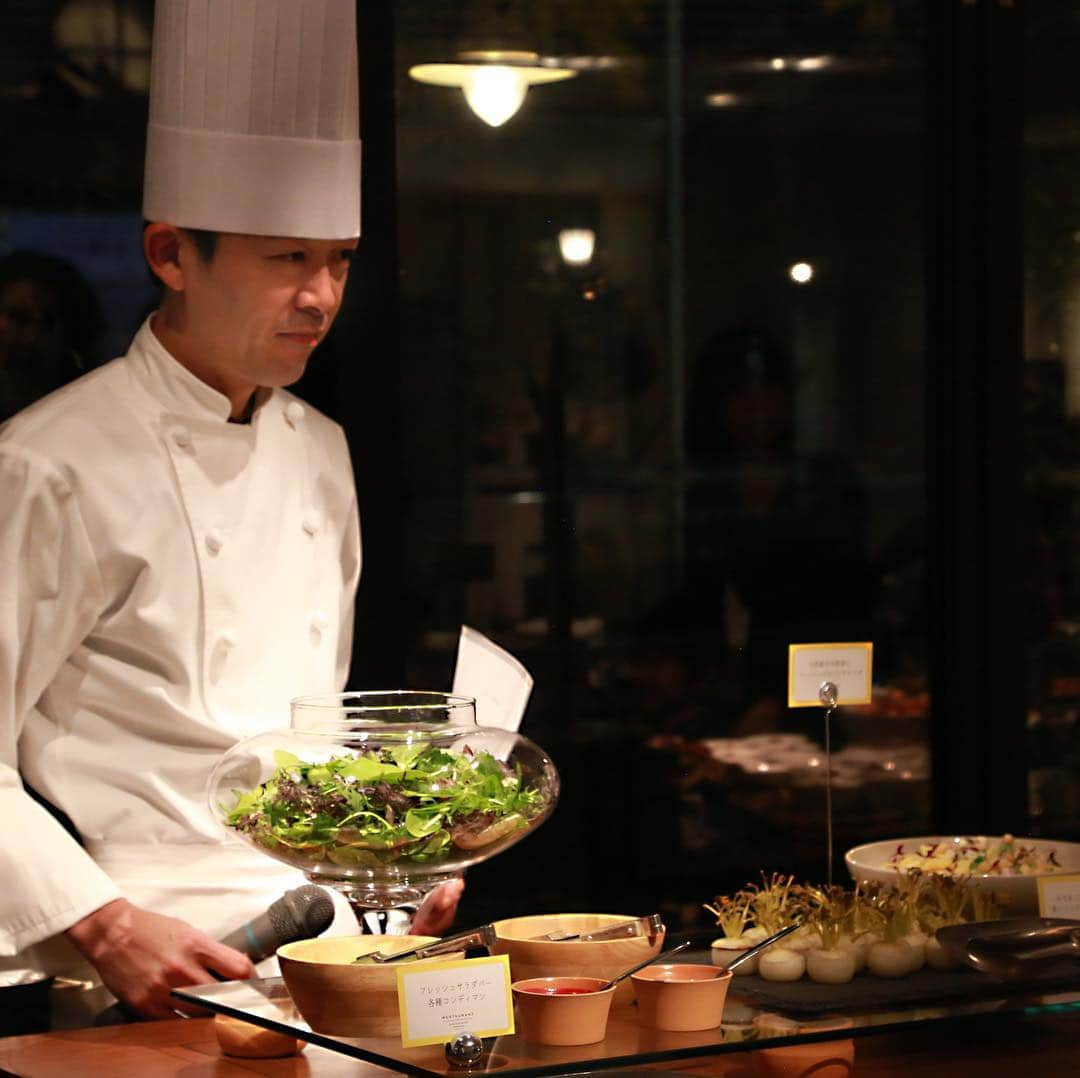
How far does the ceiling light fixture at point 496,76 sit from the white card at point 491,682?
1075 mm

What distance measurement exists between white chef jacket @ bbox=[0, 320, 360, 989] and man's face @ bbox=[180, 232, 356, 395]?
0.05 metres

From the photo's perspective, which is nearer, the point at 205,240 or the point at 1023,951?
the point at 1023,951

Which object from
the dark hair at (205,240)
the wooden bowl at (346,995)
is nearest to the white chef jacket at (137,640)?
the dark hair at (205,240)

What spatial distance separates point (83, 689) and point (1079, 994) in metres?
1.26

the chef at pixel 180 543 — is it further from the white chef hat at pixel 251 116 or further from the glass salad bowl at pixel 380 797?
the glass salad bowl at pixel 380 797

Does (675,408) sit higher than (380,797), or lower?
higher

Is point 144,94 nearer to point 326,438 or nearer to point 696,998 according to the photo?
point 326,438

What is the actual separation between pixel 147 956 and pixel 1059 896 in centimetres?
109

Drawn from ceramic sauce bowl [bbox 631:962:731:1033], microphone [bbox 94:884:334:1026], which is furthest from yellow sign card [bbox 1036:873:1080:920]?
microphone [bbox 94:884:334:1026]

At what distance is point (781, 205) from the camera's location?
343 centimetres

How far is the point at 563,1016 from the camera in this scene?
70.9 inches

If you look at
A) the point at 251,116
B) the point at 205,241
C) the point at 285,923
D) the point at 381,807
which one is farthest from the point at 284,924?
the point at 251,116

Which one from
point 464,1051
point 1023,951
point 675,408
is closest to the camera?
point 464,1051

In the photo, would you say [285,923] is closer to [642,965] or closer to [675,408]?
[642,965]
